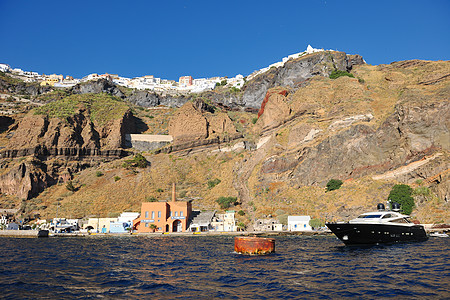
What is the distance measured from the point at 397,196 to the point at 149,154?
83.1m

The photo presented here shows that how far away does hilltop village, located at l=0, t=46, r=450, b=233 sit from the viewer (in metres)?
76.6

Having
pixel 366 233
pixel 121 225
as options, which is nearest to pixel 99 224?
pixel 121 225

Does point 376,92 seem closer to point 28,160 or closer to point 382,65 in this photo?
point 382,65

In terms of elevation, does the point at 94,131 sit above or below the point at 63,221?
above

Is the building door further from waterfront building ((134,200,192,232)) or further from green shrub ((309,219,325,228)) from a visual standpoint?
green shrub ((309,219,325,228))

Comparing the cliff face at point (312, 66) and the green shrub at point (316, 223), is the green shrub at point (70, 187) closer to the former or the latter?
the green shrub at point (316, 223)

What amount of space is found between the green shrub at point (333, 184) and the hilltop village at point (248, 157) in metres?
0.93

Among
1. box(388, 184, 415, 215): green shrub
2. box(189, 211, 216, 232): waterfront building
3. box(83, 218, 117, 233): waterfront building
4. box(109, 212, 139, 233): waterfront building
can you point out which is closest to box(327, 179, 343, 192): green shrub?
box(388, 184, 415, 215): green shrub

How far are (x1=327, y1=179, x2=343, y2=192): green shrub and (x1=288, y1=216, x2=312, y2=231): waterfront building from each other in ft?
32.5

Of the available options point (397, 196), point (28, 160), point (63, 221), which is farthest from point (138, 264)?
point (28, 160)

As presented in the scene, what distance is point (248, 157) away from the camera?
107562mm

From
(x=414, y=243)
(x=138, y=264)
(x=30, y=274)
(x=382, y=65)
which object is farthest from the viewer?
(x=382, y=65)

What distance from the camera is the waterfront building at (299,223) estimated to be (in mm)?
73750

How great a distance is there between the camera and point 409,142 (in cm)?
7725
